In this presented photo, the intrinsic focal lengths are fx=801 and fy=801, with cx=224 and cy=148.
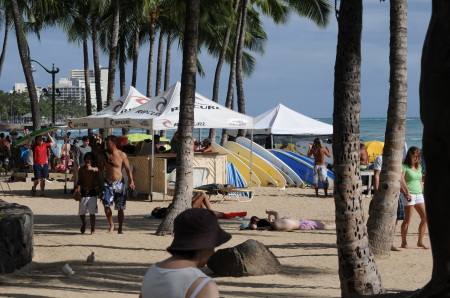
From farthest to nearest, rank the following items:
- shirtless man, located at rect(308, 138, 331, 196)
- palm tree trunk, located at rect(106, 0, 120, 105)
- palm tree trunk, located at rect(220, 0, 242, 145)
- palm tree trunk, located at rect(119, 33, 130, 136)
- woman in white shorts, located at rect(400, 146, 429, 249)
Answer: palm tree trunk, located at rect(119, 33, 130, 136) < palm tree trunk, located at rect(220, 0, 242, 145) < palm tree trunk, located at rect(106, 0, 120, 105) < shirtless man, located at rect(308, 138, 331, 196) < woman in white shorts, located at rect(400, 146, 429, 249)

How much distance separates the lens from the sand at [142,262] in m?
8.69

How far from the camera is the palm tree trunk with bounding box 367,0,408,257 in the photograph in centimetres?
1048

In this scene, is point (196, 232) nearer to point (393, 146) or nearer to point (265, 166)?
point (393, 146)

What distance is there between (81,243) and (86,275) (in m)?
2.67

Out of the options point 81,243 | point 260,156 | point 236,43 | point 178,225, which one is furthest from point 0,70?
point 178,225

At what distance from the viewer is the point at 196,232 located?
3230 mm

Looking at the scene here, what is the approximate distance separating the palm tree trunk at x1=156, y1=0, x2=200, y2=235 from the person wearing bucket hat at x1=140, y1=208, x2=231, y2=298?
9.43 meters

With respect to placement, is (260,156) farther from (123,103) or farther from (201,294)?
(201,294)

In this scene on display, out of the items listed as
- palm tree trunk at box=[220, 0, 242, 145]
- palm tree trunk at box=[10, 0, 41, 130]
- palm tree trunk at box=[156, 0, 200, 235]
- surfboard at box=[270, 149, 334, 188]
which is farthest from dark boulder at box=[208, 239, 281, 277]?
palm tree trunk at box=[220, 0, 242, 145]

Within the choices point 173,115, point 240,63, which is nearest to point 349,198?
point 173,115

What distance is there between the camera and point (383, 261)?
413 inches

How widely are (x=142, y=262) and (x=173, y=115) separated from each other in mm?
8780

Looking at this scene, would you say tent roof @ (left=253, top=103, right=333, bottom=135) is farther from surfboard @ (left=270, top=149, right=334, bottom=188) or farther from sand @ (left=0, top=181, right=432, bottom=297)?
sand @ (left=0, top=181, right=432, bottom=297)

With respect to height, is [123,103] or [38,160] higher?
[123,103]
